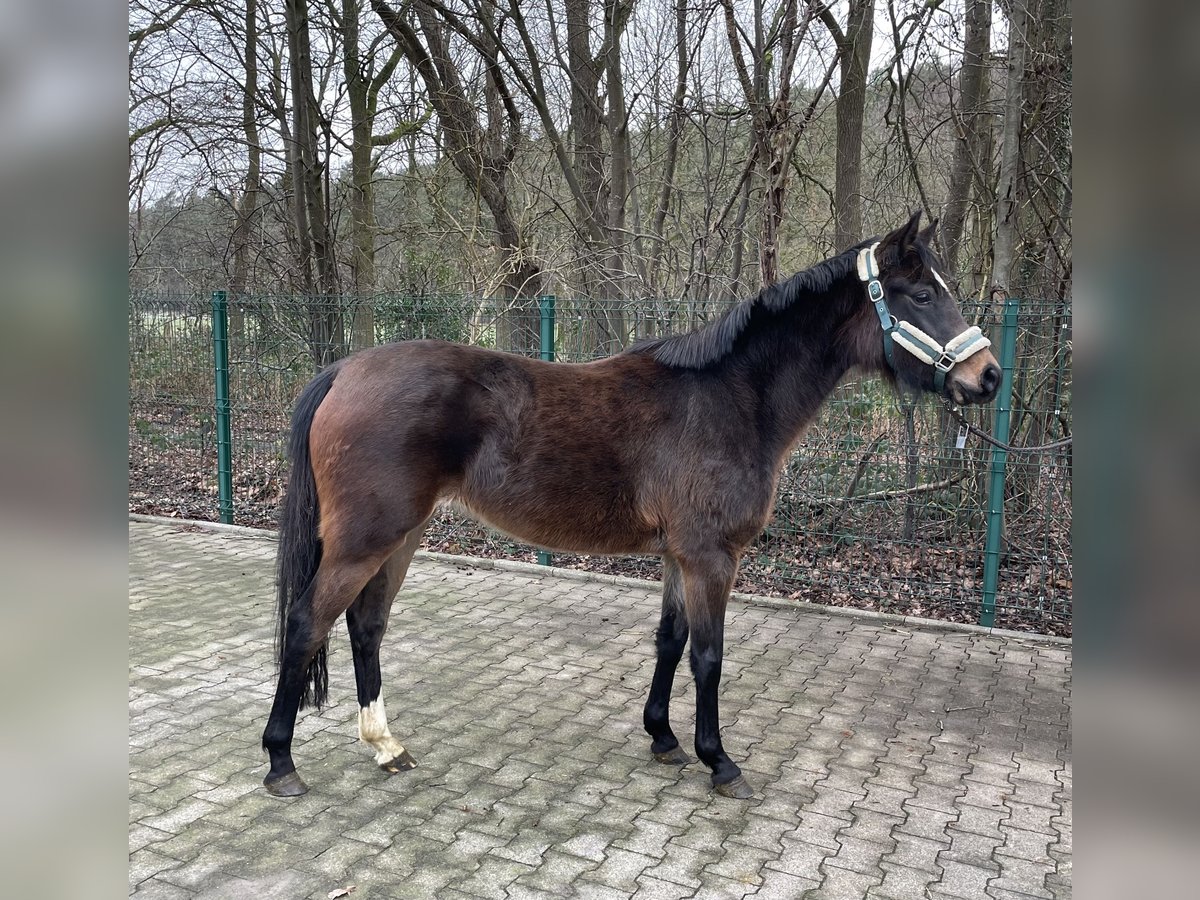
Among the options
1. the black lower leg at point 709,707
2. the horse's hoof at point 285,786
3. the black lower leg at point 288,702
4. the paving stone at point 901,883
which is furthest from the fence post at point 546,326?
the paving stone at point 901,883

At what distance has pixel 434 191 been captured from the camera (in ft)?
28.4

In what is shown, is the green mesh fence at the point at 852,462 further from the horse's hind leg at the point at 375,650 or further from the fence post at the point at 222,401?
the horse's hind leg at the point at 375,650

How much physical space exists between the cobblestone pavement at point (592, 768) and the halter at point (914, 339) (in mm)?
1643

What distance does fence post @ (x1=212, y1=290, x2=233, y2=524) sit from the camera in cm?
769

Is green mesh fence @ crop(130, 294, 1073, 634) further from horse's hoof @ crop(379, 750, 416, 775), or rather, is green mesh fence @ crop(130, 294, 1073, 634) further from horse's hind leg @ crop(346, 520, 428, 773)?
horse's hoof @ crop(379, 750, 416, 775)

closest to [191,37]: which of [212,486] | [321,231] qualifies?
[321,231]

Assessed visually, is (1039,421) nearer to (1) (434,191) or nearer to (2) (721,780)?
(2) (721,780)

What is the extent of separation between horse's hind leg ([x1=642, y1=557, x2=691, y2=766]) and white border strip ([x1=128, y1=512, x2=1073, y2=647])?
239cm

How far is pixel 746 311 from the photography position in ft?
11.9

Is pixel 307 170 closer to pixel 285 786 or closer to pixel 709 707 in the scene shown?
pixel 285 786

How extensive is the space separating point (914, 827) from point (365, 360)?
2.71m

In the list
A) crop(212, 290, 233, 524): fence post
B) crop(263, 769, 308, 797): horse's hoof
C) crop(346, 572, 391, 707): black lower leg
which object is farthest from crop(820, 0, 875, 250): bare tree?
crop(263, 769, 308, 797): horse's hoof

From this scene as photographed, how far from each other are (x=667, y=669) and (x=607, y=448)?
1.00 meters

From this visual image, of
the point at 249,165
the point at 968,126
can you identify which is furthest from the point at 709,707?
the point at 249,165
